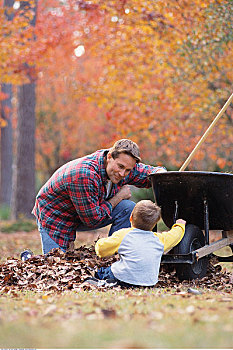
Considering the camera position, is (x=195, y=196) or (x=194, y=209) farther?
(x=194, y=209)

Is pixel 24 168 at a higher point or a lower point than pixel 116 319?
higher

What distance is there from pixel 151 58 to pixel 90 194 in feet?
31.9

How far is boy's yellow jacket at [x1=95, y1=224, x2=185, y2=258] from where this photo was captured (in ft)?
16.5

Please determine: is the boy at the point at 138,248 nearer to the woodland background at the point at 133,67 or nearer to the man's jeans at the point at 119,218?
the man's jeans at the point at 119,218

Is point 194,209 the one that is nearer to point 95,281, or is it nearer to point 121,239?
point 121,239

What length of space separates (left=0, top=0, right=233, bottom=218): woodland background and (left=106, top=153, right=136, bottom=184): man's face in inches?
209

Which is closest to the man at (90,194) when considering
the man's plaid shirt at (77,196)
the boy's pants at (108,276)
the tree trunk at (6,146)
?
the man's plaid shirt at (77,196)

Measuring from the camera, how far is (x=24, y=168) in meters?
15.1

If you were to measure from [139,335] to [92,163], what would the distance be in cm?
300

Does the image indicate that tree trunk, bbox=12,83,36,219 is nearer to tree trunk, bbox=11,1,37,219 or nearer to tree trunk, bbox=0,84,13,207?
tree trunk, bbox=11,1,37,219

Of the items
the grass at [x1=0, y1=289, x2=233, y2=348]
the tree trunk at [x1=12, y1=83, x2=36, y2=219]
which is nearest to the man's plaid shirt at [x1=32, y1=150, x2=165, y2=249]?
the grass at [x1=0, y1=289, x2=233, y2=348]

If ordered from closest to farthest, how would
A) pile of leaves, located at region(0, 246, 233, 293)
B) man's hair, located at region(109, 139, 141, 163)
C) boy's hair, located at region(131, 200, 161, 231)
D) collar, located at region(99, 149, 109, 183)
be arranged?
boy's hair, located at region(131, 200, 161, 231) < pile of leaves, located at region(0, 246, 233, 293) < man's hair, located at region(109, 139, 141, 163) < collar, located at region(99, 149, 109, 183)

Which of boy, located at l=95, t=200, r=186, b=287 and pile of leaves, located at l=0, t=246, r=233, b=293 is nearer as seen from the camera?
boy, located at l=95, t=200, r=186, b=287

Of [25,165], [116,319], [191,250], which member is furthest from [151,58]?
[116,319]
